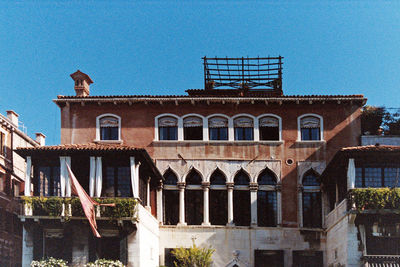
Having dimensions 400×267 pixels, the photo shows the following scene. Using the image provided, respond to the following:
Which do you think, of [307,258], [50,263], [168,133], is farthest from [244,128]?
[50,263]

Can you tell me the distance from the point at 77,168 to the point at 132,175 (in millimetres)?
2947

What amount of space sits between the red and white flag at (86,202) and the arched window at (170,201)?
27.3ft

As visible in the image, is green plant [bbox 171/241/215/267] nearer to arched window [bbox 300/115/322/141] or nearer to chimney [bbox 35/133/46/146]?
arched window [bbox 300/115/322/141]

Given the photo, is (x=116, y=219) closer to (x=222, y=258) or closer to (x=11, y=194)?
(x=222, y=258)

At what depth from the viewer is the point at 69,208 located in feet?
104

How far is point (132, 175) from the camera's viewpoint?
1268 inches

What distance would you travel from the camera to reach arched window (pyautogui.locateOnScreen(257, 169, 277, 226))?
38719mm

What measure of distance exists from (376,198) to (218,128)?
39.4ft

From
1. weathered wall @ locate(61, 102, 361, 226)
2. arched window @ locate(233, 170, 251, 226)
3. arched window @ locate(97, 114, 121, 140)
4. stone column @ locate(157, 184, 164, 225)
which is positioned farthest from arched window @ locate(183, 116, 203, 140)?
arched window @ locate(97, 114, 121, 140)

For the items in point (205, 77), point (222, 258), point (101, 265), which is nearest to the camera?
point (101, 265)

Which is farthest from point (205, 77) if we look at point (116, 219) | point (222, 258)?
point (116, 219)

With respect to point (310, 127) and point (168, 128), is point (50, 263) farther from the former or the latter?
point (310, 127)

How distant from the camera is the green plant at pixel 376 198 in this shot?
30.7m

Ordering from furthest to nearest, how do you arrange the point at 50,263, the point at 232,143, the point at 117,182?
1. the point at 232,143
2. the point at 117,182
3. the point at 50,263
